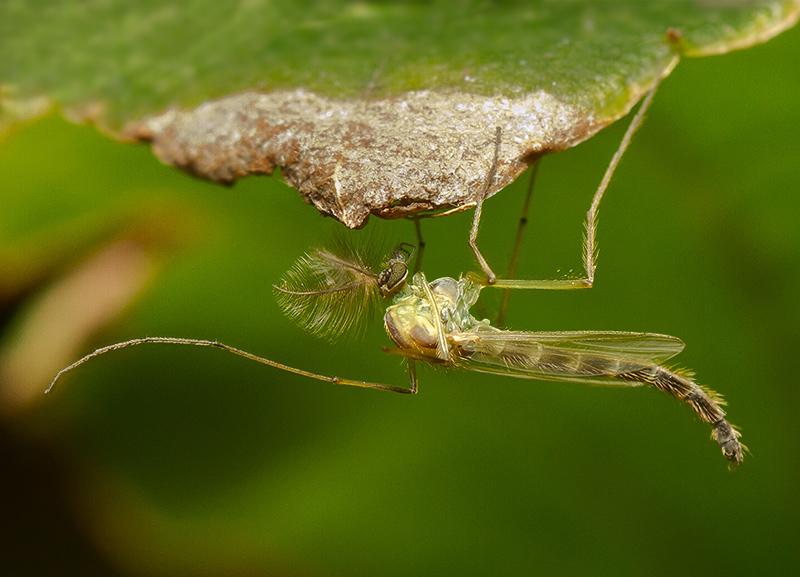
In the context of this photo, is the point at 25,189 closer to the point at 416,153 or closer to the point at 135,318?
the point at 135,318

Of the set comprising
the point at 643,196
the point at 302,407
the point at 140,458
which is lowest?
the point at 140,458

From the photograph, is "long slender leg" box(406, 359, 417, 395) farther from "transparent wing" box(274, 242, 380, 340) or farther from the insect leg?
"transparent wing" box(274, 242, 380, 340)

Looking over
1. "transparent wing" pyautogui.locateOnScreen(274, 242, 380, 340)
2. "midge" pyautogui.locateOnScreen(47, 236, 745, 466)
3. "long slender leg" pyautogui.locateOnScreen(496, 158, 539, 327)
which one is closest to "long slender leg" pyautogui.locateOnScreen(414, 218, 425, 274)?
"midge" pyautogui.locateOnScreen(47, 236, 745, 466)

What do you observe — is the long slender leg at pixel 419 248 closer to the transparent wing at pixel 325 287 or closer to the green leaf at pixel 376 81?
the transparent wing at pixel 325 287

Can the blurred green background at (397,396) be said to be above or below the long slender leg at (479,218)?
below

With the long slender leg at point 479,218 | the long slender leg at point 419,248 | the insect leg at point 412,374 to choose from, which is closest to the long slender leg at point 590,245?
the long slender leg at point 479,218

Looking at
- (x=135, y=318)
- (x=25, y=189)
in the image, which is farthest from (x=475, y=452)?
(x=25, y=189)
